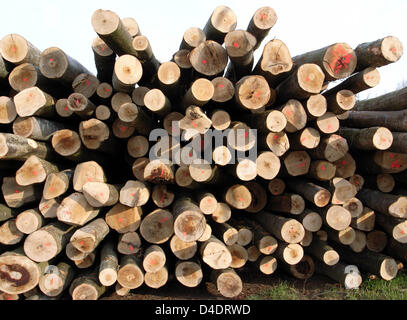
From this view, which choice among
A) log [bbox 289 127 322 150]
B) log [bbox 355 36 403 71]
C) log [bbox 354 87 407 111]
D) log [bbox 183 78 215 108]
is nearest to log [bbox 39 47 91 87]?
log [bbox 183 78 215 108]

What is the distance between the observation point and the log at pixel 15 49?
4.01 meters

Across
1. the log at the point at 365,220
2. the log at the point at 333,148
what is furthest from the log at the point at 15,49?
the log at the point at 365,220

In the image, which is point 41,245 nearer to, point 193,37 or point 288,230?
point 288,230

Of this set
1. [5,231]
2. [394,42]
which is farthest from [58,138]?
[394,42]

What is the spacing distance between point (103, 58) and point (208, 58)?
50.5 inches

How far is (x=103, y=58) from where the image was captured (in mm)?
4156

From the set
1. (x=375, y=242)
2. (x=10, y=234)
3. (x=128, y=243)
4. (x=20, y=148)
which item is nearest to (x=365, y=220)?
→ (x=375, y=242)

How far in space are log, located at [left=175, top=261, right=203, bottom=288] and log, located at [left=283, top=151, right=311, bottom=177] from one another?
4.76 feet

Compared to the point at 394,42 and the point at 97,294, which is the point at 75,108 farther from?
the point at 394,42

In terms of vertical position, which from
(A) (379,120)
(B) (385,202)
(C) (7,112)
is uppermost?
(C) (7,112)

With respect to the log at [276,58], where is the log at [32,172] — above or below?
below

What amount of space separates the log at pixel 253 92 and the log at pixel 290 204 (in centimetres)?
112

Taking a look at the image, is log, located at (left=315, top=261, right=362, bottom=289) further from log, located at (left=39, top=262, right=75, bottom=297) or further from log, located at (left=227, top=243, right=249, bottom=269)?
log, located at (left=39, top=262, right=75, bottom=297)

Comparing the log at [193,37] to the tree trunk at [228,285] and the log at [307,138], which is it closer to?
the log at [307,138]
